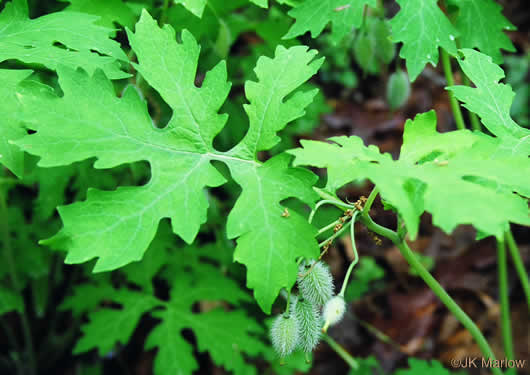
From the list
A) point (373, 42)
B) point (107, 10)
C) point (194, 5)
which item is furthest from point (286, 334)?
point (373, 42)

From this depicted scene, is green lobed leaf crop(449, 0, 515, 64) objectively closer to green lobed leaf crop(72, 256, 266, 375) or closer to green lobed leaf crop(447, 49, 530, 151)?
green lobed leaf crop(447, 49, 530, 151)

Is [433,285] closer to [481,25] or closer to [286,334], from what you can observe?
[286,334]

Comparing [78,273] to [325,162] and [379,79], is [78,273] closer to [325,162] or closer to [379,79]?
[325,162]

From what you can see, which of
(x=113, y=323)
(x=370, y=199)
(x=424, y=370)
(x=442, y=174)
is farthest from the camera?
(x=113, y=323)

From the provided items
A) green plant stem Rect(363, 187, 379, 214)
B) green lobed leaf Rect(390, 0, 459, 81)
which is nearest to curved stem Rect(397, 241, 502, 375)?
green plant stem Rect(363, 187, 379, 214)

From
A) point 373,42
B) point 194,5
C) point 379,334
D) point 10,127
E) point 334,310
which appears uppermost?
point 194,5

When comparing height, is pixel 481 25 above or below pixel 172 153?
above
